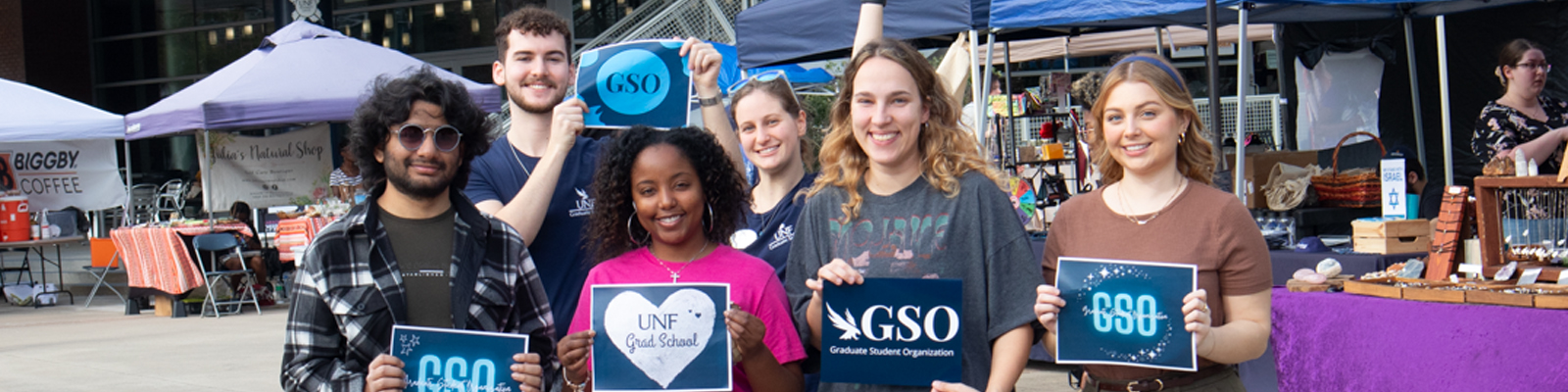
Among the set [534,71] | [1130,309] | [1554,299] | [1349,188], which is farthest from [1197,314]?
[1349,188]

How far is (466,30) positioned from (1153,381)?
20.9m

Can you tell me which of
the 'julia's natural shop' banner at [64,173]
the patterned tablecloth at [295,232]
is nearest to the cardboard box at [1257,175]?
the patterned tablecloth at [295,232]

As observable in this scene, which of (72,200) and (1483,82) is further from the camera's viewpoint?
(72,200)

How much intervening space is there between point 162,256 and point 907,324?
1041 cm

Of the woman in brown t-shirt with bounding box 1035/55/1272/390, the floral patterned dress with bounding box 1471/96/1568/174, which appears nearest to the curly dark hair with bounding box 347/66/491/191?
the woman in brown t-shirt with bounding box 1035/55/1272/390

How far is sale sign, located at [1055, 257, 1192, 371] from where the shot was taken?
2.39 meters

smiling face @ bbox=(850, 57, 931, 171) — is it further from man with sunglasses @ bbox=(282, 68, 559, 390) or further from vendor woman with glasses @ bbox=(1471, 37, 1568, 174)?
vendor woman with glasses @ bbox=(1471, 37, 1568, 174)

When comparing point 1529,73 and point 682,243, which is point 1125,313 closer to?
point 682,243

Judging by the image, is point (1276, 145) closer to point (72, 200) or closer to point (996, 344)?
point (996, 344)

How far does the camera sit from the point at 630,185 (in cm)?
270

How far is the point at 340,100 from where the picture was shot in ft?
37.1

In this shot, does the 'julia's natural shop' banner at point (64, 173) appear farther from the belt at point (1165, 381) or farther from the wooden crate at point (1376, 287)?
the belt at point (1165, 381)

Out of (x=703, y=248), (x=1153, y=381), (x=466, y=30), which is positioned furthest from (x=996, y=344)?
(x=466, y=30)

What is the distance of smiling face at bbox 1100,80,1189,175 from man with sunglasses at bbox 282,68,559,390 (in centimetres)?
128
